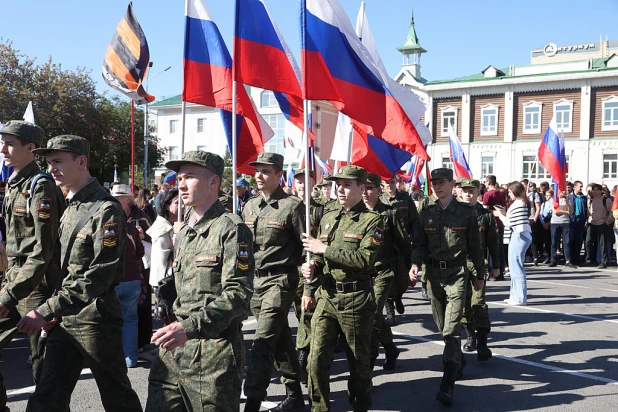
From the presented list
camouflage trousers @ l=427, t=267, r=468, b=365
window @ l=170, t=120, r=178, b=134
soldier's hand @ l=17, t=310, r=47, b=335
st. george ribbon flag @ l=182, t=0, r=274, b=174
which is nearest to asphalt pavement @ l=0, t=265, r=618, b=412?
camouflage trousers @ l=427, t=267, r=468, b=365

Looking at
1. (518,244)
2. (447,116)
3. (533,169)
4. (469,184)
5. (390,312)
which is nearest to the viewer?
(469,184)

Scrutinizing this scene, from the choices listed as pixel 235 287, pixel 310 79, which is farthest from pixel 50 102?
pixel 235 287

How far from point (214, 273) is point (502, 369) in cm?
469

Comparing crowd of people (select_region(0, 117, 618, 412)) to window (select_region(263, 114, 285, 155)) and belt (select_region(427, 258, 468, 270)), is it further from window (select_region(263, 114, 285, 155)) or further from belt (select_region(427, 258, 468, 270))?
window (select_region(263, 114, 285, 155))

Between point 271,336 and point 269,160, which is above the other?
point 269,160

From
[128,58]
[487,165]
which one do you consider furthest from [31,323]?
[487,165]

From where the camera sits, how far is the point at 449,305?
20.4 feet

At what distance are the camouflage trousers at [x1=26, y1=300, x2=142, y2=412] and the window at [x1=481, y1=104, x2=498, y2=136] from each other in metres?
49.4

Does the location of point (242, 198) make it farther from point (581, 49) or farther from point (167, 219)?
point (581, 49)

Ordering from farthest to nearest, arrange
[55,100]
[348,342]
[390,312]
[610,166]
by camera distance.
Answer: [610,166] → [55,100] → [390,312] → [348,342]

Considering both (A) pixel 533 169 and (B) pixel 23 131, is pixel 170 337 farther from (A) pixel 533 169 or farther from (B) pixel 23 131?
(A) pixel 533 169

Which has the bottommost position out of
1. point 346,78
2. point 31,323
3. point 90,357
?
point 90,357

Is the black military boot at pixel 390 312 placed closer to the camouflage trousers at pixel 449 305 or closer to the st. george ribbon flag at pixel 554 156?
the camouflage trousers at pixel 449 305

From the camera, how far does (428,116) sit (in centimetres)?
5209
